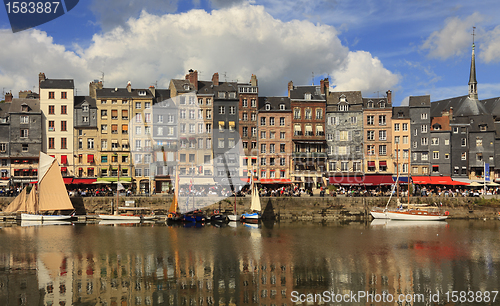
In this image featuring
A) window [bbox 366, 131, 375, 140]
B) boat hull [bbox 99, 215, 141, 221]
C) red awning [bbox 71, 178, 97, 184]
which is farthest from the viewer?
window [bbox 366, 131, 375, 140]

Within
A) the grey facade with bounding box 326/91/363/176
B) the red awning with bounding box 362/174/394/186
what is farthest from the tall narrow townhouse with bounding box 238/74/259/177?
the red awning with bounding box 362/174/394/186

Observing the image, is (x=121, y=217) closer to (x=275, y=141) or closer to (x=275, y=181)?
(x=275, y=181)

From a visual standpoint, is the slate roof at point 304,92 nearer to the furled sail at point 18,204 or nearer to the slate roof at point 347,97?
the slate roof at point 347,97

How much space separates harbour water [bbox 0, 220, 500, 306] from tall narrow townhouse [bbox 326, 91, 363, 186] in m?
23.6

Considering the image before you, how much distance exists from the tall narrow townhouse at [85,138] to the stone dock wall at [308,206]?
418 inches

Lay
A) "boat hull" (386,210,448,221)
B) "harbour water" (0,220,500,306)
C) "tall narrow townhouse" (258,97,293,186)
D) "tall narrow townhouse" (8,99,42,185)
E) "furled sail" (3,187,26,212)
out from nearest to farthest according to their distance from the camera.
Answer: "harbour water" (0,220,500,306), "furled sail" (3,187,26,212), "boat hull" (386,210,448,221), "tall narrow townhouse" (8,99,42,185), "tall narrow townhouse" (258,97,293,186)

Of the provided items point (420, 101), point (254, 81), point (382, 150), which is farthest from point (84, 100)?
point (420, 101)

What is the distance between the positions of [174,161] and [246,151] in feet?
39.9

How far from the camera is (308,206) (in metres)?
63.2

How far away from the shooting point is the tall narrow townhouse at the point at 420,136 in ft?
247

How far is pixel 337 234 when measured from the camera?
162 feet

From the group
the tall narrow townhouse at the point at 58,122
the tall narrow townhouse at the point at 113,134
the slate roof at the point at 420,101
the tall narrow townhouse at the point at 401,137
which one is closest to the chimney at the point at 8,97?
the tall narrow townhouse at the point at 58,122

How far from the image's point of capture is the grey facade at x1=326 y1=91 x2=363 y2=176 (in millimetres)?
75500

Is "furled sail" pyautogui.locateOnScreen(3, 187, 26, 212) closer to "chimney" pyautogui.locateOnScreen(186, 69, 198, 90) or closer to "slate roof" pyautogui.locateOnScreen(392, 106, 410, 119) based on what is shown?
"chimney" pyautogui.locateOnScreen(186, 69, 198, 90)
